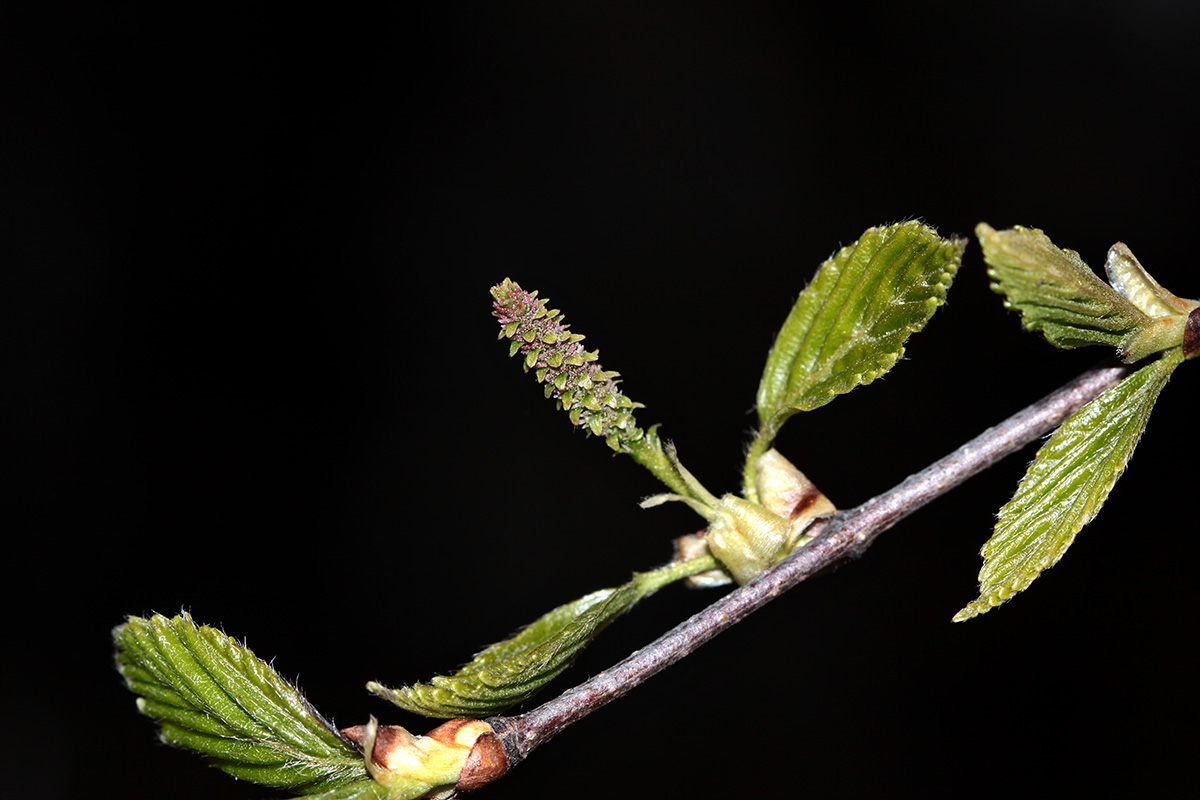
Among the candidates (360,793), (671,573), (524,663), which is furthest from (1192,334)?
(360,793)

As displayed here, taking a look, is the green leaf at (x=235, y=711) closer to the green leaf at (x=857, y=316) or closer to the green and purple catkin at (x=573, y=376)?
the green and purple catkin at (x=573, y=376)

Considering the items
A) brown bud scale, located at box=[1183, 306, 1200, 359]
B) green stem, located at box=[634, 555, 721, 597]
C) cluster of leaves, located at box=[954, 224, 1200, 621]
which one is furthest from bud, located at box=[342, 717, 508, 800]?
brown bud scale, located at box=[1183, 306, 1200, 359]

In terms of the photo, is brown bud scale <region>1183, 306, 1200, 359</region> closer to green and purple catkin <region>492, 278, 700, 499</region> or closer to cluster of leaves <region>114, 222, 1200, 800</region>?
cluster of leaves <region>114, 222, 1200, 800</region>

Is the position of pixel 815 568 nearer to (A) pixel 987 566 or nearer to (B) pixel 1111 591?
(A) pixel 987 566

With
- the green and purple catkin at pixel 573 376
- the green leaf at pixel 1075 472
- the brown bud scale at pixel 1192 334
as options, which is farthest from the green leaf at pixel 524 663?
the brown bud scale at pixel 1192 334

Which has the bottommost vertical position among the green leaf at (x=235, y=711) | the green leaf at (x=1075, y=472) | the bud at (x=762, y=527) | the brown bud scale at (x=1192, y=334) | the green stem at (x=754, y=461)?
the green leaf at (x=1075, y=472)

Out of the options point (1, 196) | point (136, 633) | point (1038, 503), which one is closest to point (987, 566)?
point (1038, 503)

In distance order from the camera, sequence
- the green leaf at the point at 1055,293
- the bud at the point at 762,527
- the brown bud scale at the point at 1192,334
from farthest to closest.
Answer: the bud at the point at 762,527 < the brown bud scale at the point at 1192,334 < the green leaf at the point at 1055,293
